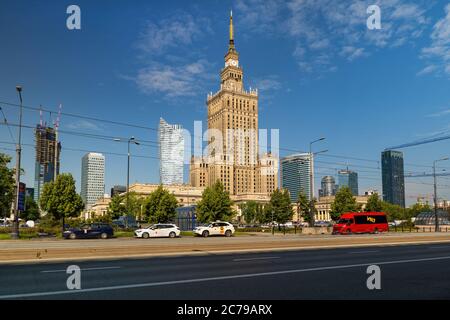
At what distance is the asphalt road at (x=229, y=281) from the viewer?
29.9 feet

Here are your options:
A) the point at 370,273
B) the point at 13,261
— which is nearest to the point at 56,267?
the point at 13,261

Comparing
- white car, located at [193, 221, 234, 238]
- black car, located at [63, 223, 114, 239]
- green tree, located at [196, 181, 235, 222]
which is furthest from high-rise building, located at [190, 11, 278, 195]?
black car, located at [63, 223, 114, 239]

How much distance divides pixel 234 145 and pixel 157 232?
140 m

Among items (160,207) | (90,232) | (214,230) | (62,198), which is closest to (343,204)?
(160,207)

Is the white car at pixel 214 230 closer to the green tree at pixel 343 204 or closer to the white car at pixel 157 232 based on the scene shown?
the white car at pixel 157 232

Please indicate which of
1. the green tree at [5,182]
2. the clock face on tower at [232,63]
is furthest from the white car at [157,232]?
the clock face on tower at [232,63]

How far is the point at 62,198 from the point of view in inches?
2093

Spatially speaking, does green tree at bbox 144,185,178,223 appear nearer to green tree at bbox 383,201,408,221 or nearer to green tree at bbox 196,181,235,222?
green tree at bbox 196,181,235,222

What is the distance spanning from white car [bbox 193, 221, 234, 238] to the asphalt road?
25.6m

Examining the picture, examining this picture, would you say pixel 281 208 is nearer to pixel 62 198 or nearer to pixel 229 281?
pixel 62 198

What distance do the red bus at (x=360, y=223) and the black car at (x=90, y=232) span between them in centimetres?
2840

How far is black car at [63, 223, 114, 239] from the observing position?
35.7 m
